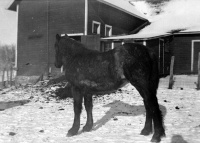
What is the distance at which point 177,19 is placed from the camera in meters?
23.5

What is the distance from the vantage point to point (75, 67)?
17.2 feet

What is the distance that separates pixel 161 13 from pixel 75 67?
72.7ft

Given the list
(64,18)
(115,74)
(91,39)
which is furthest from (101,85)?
(64,18)

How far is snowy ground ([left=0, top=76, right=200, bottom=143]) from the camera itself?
4836 millimetres

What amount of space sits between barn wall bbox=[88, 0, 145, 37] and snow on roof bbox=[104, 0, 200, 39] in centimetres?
129

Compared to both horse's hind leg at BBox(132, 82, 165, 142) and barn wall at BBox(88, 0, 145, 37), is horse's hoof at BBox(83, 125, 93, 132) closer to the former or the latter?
horse's hind leg at BBox(132, 82, 165, 142)

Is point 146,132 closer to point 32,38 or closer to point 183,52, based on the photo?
point 32,38

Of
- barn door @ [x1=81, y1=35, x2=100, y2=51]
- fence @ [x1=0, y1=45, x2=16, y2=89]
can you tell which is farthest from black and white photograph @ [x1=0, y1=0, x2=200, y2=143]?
fence @ [x1=0, y1=45, x2=16, y2=89]

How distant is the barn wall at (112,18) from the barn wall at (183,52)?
449 centimetres

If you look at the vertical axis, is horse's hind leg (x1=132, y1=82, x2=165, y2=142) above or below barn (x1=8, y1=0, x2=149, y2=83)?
below

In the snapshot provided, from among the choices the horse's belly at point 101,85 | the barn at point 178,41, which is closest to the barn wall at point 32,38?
the barn at point 178,41

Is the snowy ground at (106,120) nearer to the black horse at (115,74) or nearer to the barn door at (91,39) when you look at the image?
the black horse at (115,74)

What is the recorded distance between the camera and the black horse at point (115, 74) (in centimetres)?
459

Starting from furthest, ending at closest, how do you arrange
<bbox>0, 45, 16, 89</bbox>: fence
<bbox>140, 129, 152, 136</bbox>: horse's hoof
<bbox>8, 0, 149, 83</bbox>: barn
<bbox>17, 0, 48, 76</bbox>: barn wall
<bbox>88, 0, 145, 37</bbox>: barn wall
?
<bbox>17, 0, 48, 76</bbox>: barn wall
<bbox>0, 45, 16, 89</bbox>: fence
<bbox>88, 0, 145, 37</bbox>: barn wall
<bbox>8, 0, 149, 83</bbox>: barn
<bbox>140, 129, 152, 136</bbox>: horse's hoof
